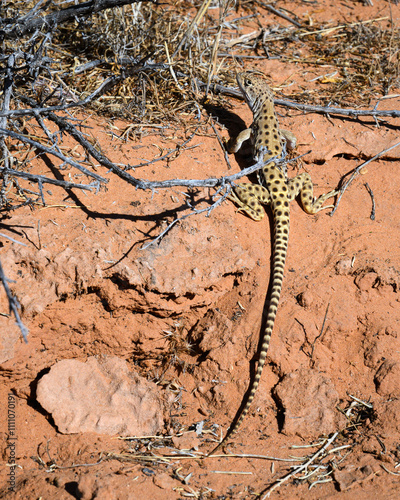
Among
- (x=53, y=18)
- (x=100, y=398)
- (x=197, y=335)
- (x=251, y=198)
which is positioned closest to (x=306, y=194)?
(x=251, y=198)

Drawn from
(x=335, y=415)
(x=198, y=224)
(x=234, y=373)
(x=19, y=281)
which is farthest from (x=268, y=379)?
(x=19, y=281)

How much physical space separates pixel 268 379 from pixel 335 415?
69 cm

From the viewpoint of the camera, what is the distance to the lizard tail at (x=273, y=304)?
418cm

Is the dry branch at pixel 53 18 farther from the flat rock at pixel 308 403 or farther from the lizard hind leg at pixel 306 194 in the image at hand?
the flat rock at pixel 308 403

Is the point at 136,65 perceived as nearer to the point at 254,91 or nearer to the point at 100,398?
the point at 254,91

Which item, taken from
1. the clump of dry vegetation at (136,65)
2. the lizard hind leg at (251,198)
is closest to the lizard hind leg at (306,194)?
the lizard hind leg at (251,198)

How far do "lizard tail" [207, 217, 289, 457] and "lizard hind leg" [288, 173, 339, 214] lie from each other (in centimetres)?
37

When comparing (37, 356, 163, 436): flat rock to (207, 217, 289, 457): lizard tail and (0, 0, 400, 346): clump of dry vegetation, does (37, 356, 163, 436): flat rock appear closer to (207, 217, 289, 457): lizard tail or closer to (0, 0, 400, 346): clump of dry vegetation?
(207, 217, 289, 457): lizard tail

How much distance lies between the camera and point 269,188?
5.15 metres

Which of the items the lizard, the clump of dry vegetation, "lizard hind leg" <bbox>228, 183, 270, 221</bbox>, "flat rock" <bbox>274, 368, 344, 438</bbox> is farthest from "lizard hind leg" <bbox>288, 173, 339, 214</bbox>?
"flat rock" <bbox>274, 368, 344, 438</bbox>

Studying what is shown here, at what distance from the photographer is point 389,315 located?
4.57 meters

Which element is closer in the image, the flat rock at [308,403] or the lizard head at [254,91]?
the flat rock at [308,403]

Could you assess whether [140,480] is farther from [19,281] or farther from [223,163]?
[223,163]

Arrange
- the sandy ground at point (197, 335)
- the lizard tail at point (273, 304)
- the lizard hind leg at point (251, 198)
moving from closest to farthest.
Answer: the sandy ground at point (197, 335)
the lizard tail at point (273, 304)
the lizard hind leg at point (251, 198)
